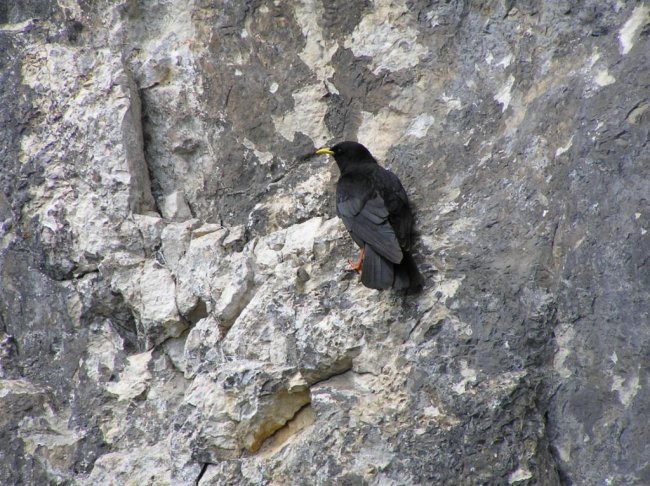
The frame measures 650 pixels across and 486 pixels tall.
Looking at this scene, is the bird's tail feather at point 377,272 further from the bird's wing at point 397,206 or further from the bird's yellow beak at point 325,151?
the bird's yellow beak at point 325,151

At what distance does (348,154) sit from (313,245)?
0.77 meters

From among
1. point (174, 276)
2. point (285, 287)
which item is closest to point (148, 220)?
point (174, 276)

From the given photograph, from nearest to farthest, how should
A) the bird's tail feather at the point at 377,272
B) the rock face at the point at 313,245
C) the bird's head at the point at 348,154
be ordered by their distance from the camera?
the rock face at the point at 313,245 < the bird's tail feather at the point at 377,272 < the bird's head at the point at 348,154

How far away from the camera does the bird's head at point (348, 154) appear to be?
592 centimetres

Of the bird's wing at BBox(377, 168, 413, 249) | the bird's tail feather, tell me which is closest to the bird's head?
the bird's wing at BBox(377, 168, 413, 249)

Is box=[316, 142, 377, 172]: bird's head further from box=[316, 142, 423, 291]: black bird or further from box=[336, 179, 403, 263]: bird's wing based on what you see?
box=[336, 179, 403, 263]: bird's wing

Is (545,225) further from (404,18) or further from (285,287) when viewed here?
(404,18)

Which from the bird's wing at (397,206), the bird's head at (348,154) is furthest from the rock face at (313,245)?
the bird's head at (348,154)

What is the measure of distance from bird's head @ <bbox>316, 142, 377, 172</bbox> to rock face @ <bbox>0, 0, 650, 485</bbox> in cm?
28

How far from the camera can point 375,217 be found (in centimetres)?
539

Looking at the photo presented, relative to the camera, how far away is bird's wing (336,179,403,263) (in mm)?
5152

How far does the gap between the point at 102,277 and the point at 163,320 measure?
678 mm

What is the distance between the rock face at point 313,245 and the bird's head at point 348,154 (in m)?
0.28

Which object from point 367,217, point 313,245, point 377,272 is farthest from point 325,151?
point 377,272
